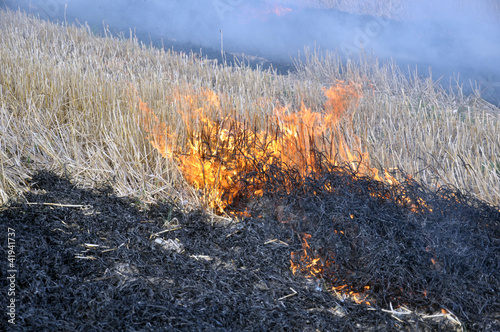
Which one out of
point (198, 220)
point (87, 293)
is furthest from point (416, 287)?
point (87, 293)

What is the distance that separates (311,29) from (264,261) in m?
12.5

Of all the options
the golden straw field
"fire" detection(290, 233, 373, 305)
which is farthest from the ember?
the golden straw field

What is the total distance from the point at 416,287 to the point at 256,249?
0.90 meters

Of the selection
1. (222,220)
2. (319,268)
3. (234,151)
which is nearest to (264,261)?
(319,268)

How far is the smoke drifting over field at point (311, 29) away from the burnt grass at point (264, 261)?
6.45m

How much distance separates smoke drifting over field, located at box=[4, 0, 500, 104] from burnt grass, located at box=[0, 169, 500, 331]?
645cm

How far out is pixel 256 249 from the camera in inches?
100

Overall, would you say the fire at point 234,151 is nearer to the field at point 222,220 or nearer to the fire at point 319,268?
the field at point 222,220

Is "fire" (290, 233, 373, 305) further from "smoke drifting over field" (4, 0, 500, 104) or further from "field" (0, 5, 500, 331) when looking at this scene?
"smoke drifting over field" (4, 0, 500, 104)

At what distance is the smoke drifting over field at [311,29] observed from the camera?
9891mm

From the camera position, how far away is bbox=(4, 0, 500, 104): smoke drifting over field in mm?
9891

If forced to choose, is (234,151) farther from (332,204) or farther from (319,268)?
(319,268)

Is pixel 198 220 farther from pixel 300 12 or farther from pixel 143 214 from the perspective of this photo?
pixel 300 12

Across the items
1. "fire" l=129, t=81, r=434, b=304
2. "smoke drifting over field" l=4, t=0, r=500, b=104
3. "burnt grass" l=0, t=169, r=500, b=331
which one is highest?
"smoke drifting over field" l=4, t=0, r=500, b=104
